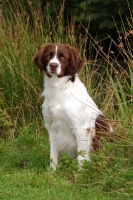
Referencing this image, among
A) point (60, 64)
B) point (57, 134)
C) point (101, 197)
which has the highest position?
point (60, 64)

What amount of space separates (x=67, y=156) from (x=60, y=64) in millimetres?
993

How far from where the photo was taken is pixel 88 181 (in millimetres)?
5227

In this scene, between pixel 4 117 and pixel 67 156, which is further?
pixel 4 117

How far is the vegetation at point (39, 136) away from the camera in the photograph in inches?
197

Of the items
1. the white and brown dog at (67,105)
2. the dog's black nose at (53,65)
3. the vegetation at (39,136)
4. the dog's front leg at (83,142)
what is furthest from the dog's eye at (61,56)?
the dog's front leg at (83,142)

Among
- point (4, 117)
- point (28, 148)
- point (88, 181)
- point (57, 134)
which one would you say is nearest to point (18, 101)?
point (4, 117)

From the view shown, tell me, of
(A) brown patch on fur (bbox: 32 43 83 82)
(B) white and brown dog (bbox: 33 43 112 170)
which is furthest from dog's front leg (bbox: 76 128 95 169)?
(A) brown patch on fur (bbox: 32 43 83 82)

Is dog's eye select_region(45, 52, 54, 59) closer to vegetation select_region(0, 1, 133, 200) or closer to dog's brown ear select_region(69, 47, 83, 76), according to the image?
dog's brown ear select_region(69, 47, 83, 76)

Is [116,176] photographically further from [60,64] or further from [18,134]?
[18,134]

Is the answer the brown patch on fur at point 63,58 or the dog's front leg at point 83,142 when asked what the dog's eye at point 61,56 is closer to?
the brown patch on fur at point 63,58

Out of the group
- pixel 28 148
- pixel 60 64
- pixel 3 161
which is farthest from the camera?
pixel 28 148

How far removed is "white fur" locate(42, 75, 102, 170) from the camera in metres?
5.69

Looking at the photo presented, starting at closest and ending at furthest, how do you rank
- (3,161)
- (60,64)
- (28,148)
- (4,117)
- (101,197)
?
(101,197)
(60,64)
(3,161)
(28,148)
(4,117)

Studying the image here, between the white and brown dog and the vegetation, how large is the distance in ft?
0.85
